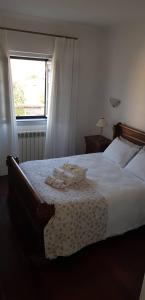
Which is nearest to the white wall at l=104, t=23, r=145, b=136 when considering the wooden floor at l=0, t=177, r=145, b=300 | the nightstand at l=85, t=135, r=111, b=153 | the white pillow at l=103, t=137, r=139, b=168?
the nightstand at l=85, t=135, r=111, b=153

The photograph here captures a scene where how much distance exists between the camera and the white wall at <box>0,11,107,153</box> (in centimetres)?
386

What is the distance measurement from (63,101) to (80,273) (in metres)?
2.89

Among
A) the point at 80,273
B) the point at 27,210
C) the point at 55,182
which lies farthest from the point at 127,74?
the point at 80,273

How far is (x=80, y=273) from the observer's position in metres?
2.33

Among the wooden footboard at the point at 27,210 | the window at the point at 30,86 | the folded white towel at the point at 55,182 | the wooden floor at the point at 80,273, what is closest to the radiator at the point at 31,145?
the window at the point at 30,86

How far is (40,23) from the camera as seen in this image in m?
3.91

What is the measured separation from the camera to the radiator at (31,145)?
4.36 meters

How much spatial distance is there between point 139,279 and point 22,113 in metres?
3.21

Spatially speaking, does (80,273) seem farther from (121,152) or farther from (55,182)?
(121,152)

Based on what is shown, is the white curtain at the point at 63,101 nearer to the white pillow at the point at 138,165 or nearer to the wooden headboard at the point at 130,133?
the wooden headboard at the point at 130,133

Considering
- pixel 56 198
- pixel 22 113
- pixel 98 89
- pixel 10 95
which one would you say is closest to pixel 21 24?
pixel 10 95

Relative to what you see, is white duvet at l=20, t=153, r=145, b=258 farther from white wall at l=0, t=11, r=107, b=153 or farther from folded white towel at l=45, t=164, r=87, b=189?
white wall at l=0, t=11, r=107, b=153

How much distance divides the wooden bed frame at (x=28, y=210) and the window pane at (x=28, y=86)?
1477mm

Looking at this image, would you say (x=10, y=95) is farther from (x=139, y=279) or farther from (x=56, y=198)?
(x=139, y=279)
